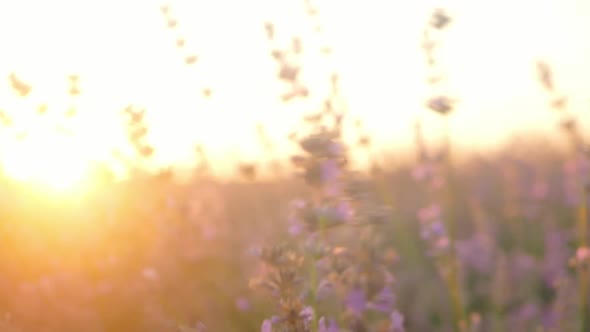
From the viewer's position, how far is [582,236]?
3254mm

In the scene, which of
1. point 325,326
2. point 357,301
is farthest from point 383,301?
point 325,326

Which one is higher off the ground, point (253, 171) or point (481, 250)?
point (253, 171)

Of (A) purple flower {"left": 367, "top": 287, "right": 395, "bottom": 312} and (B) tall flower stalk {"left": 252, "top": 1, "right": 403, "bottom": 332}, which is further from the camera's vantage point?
(A) purple flower {"left": 367, "top": 287, "right": 395, "bottom": 312}

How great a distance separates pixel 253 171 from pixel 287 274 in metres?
2.04

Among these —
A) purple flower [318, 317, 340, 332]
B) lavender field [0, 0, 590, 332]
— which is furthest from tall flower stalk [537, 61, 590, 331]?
purple flower [318, 317, 340, 332]

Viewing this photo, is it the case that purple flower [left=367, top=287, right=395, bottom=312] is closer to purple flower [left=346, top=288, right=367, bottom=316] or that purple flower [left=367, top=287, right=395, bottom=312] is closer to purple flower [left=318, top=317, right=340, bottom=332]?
purple flower [left=346, top=288, right=367, bottom=316]

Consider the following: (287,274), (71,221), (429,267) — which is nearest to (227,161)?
(429,267)

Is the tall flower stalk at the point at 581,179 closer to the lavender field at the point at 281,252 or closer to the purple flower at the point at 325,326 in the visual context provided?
the lavender field at the point at 281,252

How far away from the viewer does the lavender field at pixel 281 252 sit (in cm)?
214

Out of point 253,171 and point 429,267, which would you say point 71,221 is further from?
point 429,267

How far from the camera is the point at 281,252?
190 centimetres

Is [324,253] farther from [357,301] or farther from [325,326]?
[357,301]

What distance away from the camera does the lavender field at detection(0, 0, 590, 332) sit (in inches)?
84.4

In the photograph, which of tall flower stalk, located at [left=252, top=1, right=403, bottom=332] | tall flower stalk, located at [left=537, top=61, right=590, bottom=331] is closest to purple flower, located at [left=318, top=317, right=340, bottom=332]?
tall flower stalk, located at [left=252, top=1, right=403, bottom=332]
